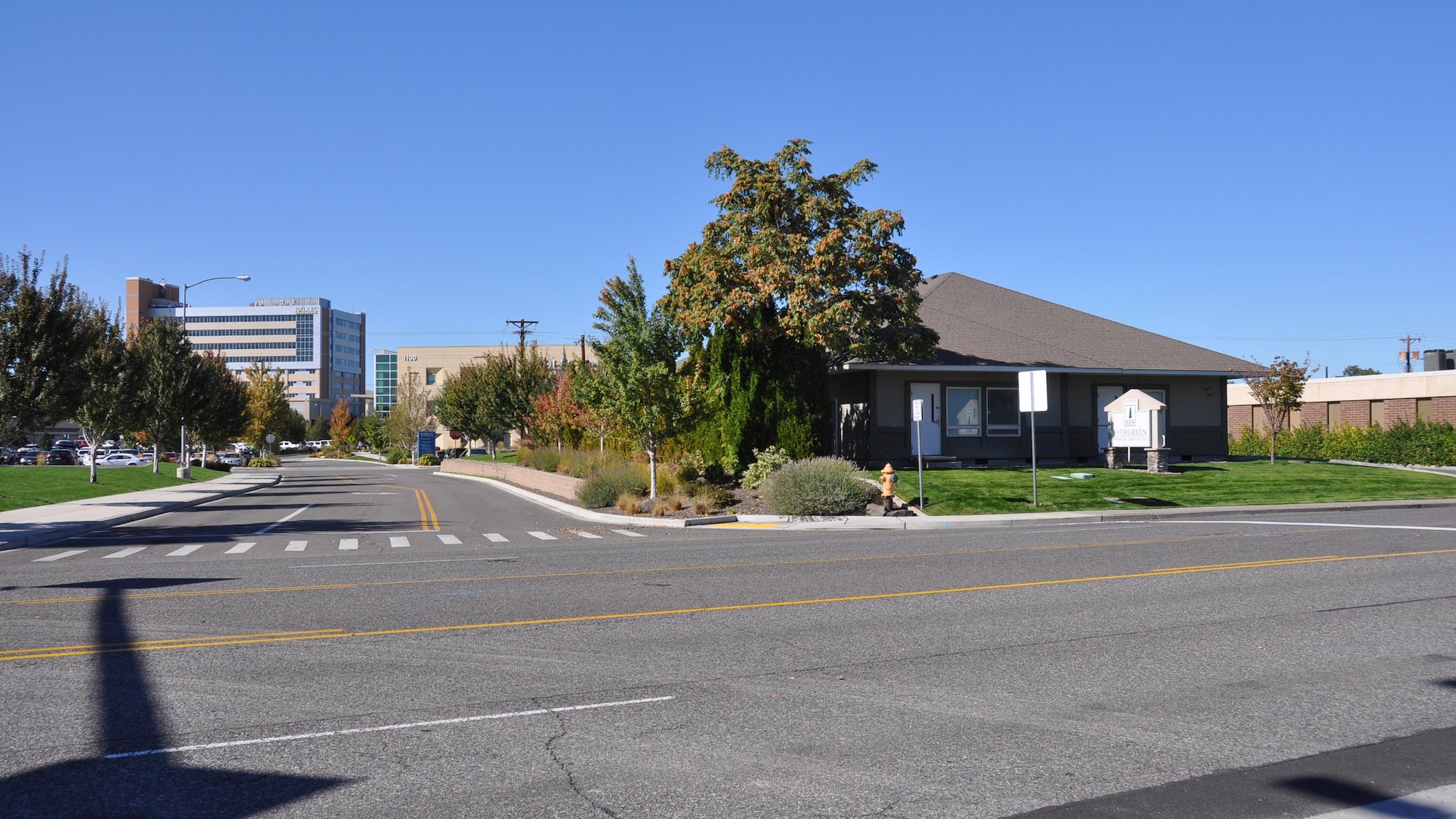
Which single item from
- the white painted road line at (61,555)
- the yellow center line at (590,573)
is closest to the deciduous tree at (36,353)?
the white painted road line at (61,555)

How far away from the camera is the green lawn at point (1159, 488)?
1052 inches

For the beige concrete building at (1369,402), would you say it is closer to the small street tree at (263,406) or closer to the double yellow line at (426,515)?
the double yellow line at (426,515)

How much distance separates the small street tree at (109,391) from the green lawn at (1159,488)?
83.7 feet

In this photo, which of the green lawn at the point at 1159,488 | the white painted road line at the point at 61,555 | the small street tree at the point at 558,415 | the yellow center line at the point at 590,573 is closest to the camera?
the yellow center line at the point at 590,573

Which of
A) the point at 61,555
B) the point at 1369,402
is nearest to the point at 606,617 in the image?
the point at 61,555

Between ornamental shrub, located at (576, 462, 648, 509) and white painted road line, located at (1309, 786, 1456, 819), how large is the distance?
2413cm

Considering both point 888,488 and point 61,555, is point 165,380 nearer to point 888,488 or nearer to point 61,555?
point 61,555

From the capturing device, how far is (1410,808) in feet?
17.3

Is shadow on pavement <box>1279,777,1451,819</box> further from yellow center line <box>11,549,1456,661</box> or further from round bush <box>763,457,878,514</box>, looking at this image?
round bush <box>763,457,878,514</box>

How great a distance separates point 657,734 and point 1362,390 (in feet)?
192

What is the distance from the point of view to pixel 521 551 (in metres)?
18.0

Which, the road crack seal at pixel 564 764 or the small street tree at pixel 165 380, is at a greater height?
the small street tree at pixel 165 380

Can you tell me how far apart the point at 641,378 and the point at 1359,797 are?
23.1 m

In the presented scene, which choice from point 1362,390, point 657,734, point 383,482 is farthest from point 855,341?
point 1362,390
